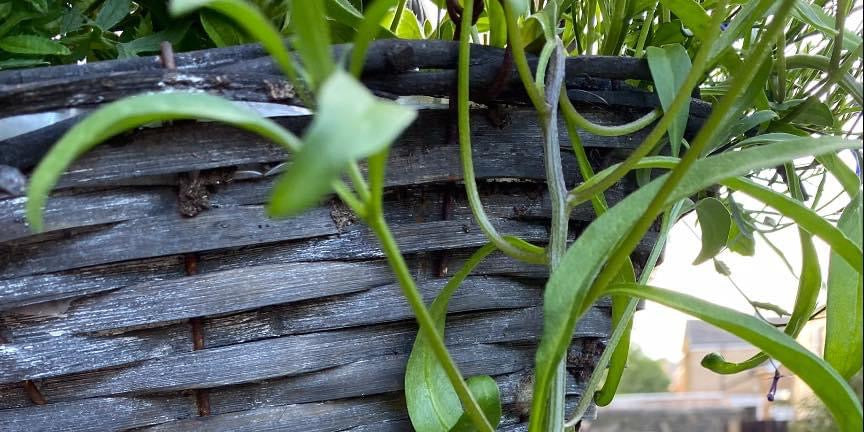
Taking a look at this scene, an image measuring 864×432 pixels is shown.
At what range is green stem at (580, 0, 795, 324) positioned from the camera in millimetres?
231

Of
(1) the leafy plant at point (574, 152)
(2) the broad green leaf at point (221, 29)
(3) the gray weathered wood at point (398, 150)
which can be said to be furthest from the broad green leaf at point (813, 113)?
(2) the broad green leaf at point (221, 29)

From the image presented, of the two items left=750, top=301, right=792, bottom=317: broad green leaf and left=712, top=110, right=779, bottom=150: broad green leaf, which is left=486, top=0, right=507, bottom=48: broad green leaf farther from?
left=750, top=301, right=792, bottom=317: broad green leaf

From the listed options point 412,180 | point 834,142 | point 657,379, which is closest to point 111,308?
point 412,180

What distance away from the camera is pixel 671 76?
0.37 metres

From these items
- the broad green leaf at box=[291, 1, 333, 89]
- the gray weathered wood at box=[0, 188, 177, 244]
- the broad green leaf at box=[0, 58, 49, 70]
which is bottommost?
the gray weathered wood at box=[0, 188, 177, 244]

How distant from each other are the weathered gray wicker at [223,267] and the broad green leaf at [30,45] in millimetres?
62

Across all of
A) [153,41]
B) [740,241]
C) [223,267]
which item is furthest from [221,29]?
[740,241]

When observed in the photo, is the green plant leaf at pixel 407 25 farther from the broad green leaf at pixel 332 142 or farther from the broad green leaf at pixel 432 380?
the broad green leaf at pixel 332 142

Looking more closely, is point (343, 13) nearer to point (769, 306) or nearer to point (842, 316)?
point (842, 316)

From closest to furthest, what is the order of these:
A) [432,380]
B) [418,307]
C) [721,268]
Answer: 1. [418,307]
2. [432,380]
3. [721,268]

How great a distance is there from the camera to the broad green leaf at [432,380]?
344 millimetres

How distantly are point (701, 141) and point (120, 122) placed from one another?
0.18 meters

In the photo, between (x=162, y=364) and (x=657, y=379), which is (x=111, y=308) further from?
(x=657, y=379)

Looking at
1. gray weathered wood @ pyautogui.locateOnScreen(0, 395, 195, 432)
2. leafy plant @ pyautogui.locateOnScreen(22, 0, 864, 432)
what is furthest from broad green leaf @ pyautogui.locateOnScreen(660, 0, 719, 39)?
gray weathered wood @ pyautogui.locateOnScreen(0, 395, 195, 432)
